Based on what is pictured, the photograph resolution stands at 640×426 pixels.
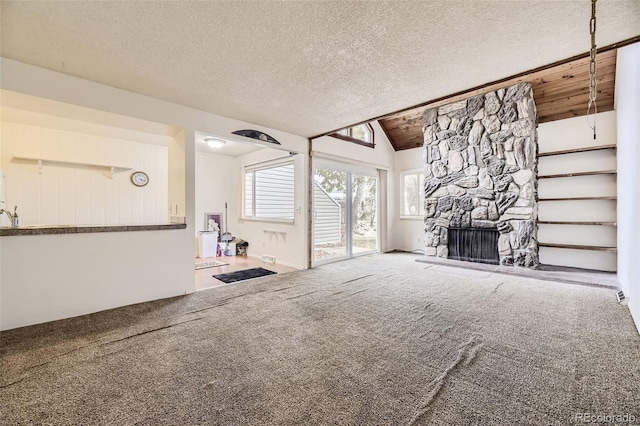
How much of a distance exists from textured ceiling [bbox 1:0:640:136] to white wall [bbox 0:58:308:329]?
6.5 inches

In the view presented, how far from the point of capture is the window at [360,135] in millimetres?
6037

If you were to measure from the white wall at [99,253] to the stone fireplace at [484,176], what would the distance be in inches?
176

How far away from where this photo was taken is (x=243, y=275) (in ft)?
14.5

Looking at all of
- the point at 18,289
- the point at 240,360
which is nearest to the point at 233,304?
the point at 240,360

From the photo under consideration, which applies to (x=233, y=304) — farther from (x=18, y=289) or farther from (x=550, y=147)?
(x=550, y=147)

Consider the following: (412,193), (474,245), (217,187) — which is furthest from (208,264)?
(474,245)

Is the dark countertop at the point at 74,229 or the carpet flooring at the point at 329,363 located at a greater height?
the dark countertop at the point at 74,229

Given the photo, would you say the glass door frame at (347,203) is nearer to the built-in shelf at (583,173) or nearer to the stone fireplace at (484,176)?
the stone fireplace at (484,176)

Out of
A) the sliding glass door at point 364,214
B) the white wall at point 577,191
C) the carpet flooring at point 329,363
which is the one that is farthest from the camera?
the sliding glass door at point 364,214

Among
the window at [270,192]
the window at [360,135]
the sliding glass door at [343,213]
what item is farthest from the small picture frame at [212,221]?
the window at [360,135]

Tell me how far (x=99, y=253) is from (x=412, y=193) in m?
6.46

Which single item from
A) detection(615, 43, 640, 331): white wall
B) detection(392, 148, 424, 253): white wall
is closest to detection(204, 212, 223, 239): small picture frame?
detection(392, 148, 424, 253): white wall

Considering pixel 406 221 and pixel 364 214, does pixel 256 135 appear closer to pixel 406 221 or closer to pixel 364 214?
pixel 364 214

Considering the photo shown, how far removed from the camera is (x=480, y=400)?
1.49m
